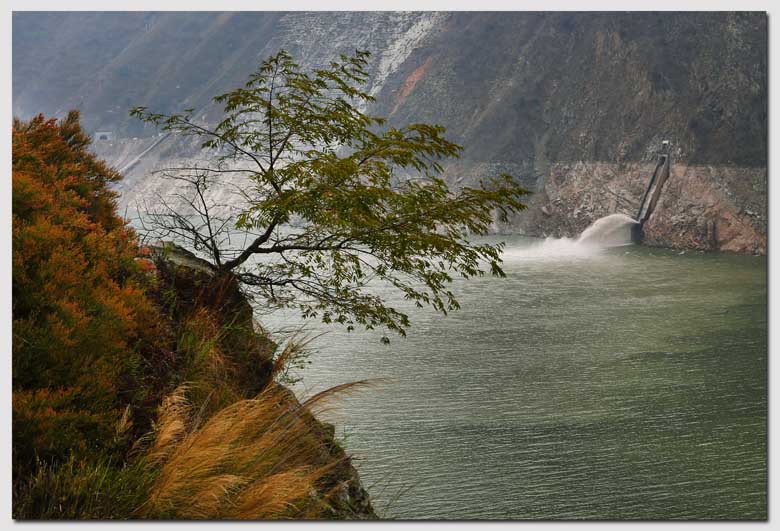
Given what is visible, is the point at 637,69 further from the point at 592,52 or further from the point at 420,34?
the point at 420,34

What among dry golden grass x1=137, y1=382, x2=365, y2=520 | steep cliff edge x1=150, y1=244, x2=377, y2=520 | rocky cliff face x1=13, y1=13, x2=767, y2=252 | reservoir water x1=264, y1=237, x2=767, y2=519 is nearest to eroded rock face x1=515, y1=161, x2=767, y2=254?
rocky cliff face x1=13, y1=13, x2=767, y2=252

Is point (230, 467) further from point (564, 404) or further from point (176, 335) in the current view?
point (564, 404)

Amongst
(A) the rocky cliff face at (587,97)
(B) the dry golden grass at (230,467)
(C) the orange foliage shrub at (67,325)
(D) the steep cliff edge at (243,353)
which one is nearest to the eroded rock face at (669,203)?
(A) the rocky cliff face at (587,97)

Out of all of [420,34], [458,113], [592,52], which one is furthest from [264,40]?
[592,52]

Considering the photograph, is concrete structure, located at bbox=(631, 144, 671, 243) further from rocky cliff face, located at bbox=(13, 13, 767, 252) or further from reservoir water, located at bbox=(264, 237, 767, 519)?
reservoir water, located at bbox=(264, 237, 767, 519)

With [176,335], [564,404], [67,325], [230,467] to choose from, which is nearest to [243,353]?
[176,335]

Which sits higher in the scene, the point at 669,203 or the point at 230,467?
the point at 669,203
